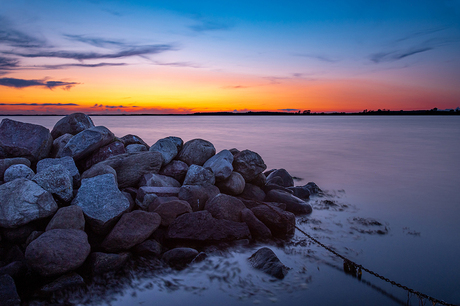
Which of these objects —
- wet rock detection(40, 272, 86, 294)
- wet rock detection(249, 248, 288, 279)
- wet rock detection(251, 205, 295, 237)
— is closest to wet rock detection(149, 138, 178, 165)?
wet rock detection(251, 205, 295, 237)

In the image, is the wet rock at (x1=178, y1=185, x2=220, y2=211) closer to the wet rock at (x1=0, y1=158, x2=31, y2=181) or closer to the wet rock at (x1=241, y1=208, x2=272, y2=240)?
the wet rock at (x1=241, y1=208, x2=272, y2=240)

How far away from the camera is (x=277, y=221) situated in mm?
5910

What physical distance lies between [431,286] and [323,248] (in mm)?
1692

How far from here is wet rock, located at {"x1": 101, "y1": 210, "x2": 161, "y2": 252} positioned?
15.5ft

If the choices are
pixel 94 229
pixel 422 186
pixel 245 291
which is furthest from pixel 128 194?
pixel 422 186

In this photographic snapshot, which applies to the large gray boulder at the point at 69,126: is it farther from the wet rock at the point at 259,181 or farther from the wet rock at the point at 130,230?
the wet rock at the point at 259,181

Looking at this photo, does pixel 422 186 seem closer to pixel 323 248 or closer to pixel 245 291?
pixel 323 248

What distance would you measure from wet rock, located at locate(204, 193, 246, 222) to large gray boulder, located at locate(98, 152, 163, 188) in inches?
76.9

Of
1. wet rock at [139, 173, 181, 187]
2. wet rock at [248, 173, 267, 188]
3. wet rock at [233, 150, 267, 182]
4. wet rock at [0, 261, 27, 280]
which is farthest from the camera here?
wet rock at [248, 173, 267, 188]

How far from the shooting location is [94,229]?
500 centimetres

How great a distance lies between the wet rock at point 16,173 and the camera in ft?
18.8

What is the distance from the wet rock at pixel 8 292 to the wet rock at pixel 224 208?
3.31 meters

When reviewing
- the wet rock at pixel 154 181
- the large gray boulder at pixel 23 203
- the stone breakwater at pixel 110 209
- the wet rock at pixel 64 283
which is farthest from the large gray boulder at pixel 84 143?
the wet rock at pixel 64 283

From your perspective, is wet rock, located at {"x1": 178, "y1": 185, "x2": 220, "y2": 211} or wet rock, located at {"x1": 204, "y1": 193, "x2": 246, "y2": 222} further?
wet rock, located at {"x1": 178, "y1": 185, "x2": 220, "y2": 211}
